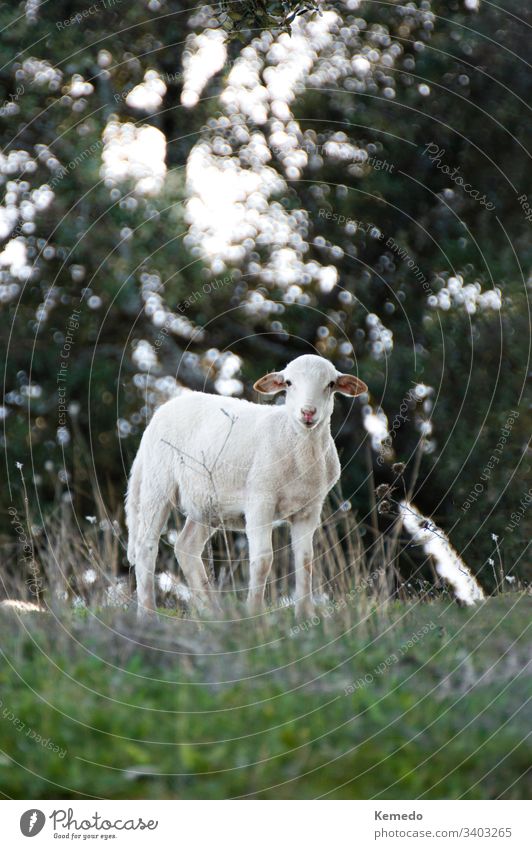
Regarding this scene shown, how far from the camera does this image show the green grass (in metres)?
5.70

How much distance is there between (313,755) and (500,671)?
70.0 inches

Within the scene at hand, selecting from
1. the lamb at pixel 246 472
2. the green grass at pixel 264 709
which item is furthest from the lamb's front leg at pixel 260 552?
the green grass at pixel 264 709

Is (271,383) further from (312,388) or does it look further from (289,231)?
(289,231)

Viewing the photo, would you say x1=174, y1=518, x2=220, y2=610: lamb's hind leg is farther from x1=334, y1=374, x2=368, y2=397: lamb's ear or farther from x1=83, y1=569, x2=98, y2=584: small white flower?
x1=334, y1=374, x2=368, y2=397: lamb's ear

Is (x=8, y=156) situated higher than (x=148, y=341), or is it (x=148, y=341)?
(x=8, y=156)

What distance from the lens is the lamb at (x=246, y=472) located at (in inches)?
336

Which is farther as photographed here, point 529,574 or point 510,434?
point 510,434

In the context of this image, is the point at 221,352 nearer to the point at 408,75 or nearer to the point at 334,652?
the point at 408,75

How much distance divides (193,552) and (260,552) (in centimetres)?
151

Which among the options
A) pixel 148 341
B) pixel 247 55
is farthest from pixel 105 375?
pixel 247 55

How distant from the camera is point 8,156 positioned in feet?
57.0

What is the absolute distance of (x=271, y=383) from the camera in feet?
28.8

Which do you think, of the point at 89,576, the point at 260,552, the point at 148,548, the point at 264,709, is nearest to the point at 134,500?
the point at 148,548

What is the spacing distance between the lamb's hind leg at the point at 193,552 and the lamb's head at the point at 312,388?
1.74 metres
